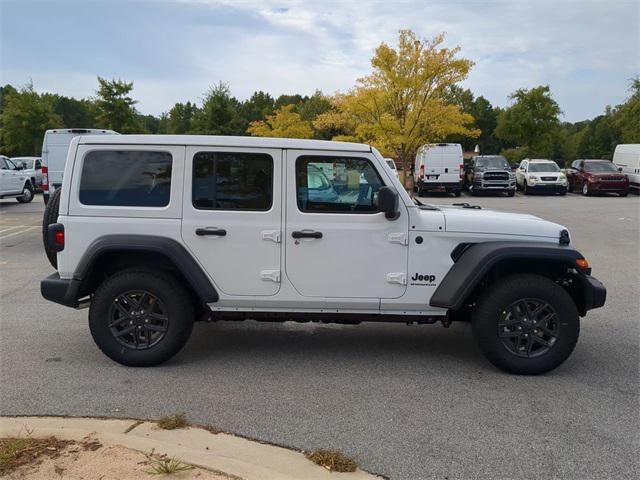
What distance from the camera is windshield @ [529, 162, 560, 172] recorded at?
2675cm

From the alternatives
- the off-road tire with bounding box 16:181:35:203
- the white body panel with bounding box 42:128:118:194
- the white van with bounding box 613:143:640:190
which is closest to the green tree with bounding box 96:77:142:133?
the off-road tire with bounding box 16:181:35:203

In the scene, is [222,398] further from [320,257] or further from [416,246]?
[416,246]

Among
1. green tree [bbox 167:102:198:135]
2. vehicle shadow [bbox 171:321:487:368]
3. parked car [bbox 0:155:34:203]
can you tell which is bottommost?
vehicle shadow [bbox 171:321:487:368]

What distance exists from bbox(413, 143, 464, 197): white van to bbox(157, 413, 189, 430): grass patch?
2203 centimetres

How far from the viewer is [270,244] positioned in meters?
4.58

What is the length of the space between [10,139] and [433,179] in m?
33.5

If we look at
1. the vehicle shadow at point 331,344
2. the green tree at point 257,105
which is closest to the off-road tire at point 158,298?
the vehicle shadow at point 331,344

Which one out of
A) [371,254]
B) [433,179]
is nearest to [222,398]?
[371,254]

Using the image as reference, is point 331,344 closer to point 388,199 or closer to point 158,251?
point 388,199

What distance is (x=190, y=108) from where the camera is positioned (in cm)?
6662

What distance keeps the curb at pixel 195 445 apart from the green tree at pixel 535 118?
40.6 metres

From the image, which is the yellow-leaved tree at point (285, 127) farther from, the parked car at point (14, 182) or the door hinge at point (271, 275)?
the door hinge at point (271, 275)

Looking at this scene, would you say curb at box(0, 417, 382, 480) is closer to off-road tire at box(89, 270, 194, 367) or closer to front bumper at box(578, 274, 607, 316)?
off-road tire at box(89, 270, 194, 367)

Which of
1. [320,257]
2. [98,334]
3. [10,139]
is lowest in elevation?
[98,334]
